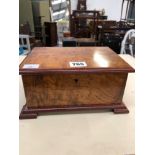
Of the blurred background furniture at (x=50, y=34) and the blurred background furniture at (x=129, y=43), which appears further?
the blurred background furniture at (x=50, y=34)

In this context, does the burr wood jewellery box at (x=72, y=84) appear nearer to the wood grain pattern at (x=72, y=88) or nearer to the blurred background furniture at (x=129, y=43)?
the wood grain pattern at (x=72, y=88)

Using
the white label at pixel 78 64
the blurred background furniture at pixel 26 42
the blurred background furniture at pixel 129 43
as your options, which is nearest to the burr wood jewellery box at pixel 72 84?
the white label at pixel 78 64

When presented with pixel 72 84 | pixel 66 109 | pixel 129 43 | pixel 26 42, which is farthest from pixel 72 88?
pixel 26 42

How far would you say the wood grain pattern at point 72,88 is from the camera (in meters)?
1.08

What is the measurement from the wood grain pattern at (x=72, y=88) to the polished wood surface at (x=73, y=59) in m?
0.04

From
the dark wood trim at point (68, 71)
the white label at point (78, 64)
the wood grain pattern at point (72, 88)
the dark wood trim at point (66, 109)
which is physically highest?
the white label at point (78, 64)

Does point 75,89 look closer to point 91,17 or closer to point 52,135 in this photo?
point 52,135

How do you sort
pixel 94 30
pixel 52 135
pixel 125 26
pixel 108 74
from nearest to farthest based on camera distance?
pixel 52 135 < pixel 108 74 < pixel 125 26 < pixel 94 30

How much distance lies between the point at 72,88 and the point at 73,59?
8.3 inches

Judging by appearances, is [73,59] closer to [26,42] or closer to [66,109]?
[66,109]

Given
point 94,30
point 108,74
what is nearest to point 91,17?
point 94,30

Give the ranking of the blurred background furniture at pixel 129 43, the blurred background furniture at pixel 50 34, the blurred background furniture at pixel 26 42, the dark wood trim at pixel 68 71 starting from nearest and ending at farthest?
the dark wood trim at pixel 68 71 < the blurred background furniture at pixel 129 43 < the blurred background furniture at pixel 26 42 < the blurred background furniture at pixel 50 34

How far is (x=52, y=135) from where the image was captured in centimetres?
97
